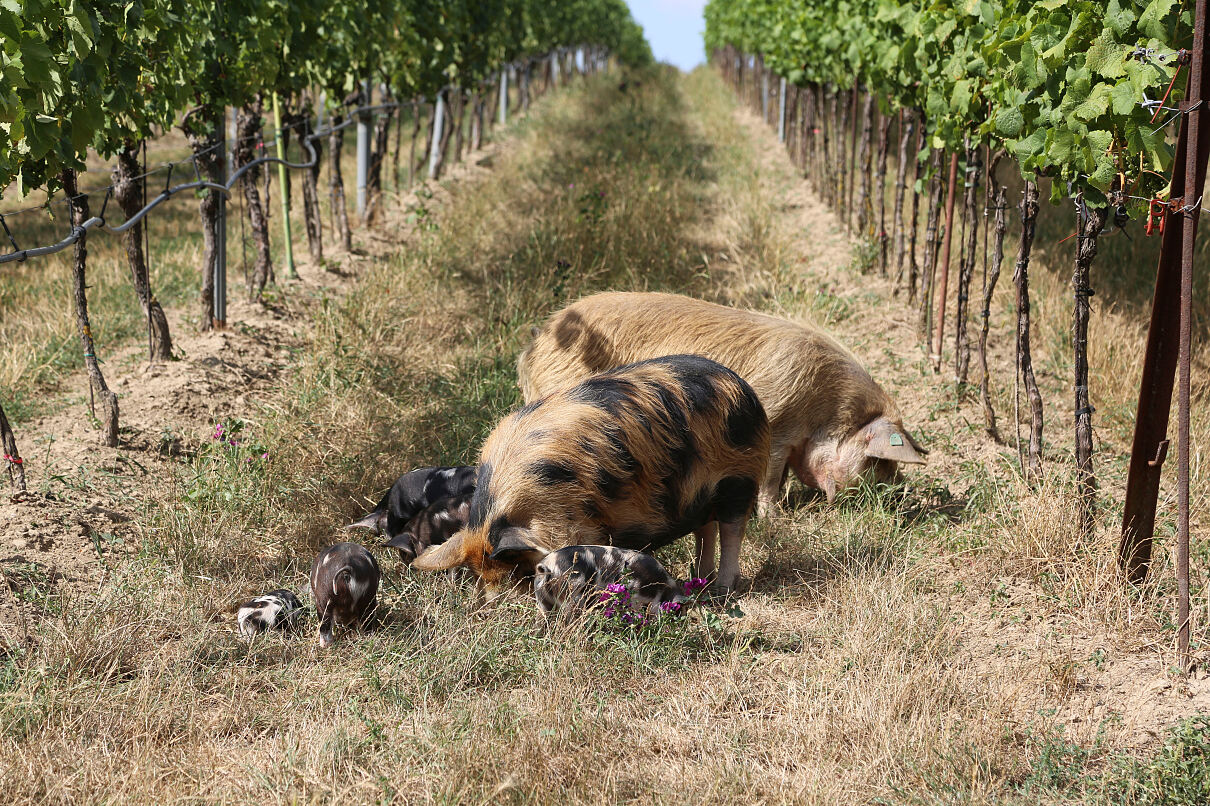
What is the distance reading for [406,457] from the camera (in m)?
6.13

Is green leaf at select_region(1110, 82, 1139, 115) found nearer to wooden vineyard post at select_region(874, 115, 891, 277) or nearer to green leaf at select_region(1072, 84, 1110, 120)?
green leaf at select_region(1072, 84, 1110, 120)

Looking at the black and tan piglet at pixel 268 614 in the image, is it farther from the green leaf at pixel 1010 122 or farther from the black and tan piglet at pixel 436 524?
the green leaf at pixel 1010 122

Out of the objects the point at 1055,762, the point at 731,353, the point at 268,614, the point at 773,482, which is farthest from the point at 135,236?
the point at 1055,762

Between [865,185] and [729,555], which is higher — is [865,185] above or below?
above

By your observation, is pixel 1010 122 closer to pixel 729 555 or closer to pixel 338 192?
pixel 729 555

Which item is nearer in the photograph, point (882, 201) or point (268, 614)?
point (268, 614)

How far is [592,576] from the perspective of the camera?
4.06 meters

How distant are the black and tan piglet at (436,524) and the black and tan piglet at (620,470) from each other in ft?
1.68

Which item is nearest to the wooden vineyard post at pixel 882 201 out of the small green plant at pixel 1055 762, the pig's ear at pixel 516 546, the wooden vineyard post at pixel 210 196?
the wooden vineyard post at pixel 210 196

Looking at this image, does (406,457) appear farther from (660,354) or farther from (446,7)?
(446,7)

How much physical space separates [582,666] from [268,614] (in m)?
1.39

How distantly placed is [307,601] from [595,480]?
145cm

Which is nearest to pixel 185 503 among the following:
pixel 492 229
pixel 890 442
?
pixel 890 442

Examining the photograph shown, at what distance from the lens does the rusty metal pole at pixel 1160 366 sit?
3846 mm
